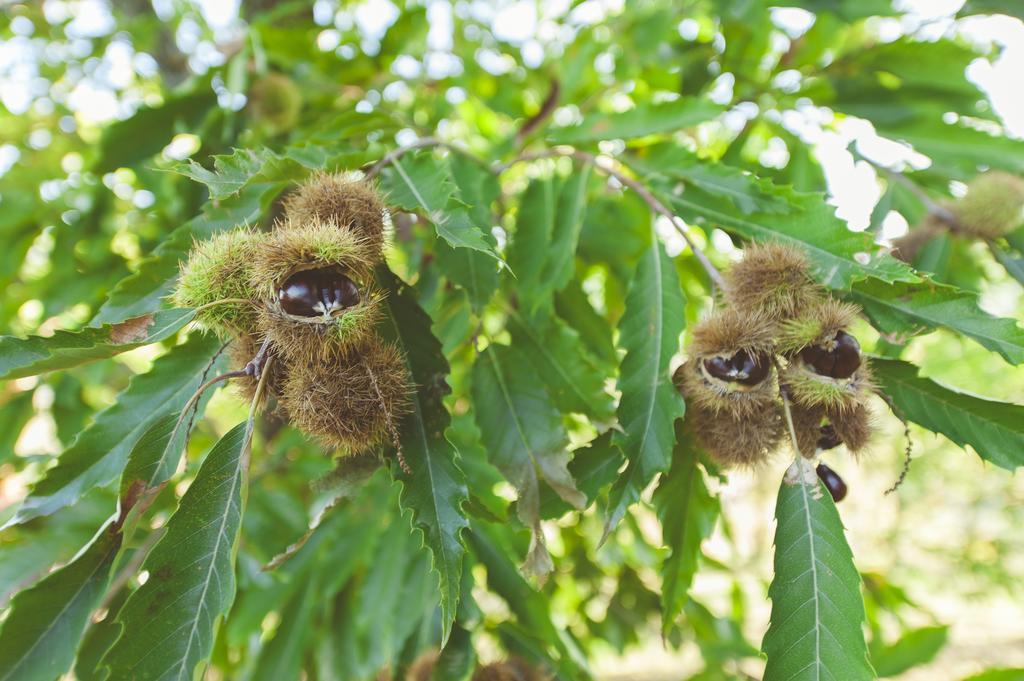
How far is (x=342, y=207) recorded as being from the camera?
109cm

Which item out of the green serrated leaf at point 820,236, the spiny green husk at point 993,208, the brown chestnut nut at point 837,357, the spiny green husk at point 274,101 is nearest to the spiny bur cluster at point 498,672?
the brown chestnut nut at point 837,357

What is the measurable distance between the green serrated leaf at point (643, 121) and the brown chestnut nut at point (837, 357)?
0.78 m

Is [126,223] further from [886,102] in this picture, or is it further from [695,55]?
[886,102]

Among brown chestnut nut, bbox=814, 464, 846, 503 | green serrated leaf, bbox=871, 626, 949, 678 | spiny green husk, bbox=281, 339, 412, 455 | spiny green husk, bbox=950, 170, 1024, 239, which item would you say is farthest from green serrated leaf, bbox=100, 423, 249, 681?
green serrated leaf, bbox=871, 626, 949, 678

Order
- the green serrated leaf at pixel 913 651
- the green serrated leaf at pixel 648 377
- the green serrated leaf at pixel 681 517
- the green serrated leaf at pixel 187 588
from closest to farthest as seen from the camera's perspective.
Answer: the green serrated leaf at pixel 187 588 < the green serrated leaf at pixel 648 377 < the green serrated leaf at pixel 681 517 < the green serrated leaf at pixel 913 651

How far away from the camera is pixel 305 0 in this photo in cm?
240

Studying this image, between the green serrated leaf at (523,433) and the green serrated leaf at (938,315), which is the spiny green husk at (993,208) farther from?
the green serrated leaf at (523,433)

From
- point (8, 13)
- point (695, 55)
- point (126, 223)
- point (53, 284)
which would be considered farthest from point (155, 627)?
point (8, 13)

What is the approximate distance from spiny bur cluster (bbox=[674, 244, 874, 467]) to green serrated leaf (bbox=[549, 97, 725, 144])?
622 millimetres

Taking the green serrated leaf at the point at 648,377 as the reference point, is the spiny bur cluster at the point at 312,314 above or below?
above

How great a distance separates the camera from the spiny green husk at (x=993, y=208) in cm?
167

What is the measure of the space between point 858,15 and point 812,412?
131cm

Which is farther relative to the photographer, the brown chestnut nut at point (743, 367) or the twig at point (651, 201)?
the twig at point (651, 201)

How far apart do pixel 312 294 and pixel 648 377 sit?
1.99 ft
